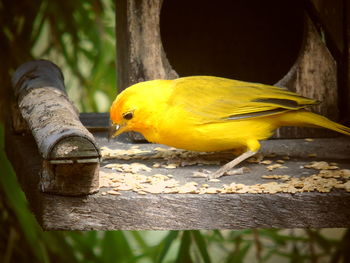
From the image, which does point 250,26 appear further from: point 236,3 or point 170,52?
point 170,52

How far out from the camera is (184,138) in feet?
11.7

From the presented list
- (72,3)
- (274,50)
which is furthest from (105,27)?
(274,50)

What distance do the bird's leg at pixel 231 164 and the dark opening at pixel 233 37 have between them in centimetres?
114

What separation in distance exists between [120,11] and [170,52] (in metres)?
0.54

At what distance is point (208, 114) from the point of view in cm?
359

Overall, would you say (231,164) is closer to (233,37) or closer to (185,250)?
(185,250)

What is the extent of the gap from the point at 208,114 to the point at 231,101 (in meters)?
0.12

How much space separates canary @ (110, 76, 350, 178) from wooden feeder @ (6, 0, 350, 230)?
13 cm

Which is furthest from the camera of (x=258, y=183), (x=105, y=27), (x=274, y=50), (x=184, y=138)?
(x=105, y=27)

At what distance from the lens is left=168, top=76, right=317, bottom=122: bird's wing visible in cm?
361

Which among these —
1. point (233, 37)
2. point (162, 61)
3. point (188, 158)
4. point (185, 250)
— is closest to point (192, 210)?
point (188, 158)

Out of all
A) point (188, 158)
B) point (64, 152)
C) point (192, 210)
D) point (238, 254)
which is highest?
point (64, 152)

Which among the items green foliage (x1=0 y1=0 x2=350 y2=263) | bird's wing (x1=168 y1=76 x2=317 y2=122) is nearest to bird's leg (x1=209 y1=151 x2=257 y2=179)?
bird's wing (x1=168 y1=76 x2=317 y2=122)

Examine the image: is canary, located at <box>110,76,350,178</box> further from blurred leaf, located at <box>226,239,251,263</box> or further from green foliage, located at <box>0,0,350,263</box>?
blurred leaf, located at <box>226,239,251,263</box>
